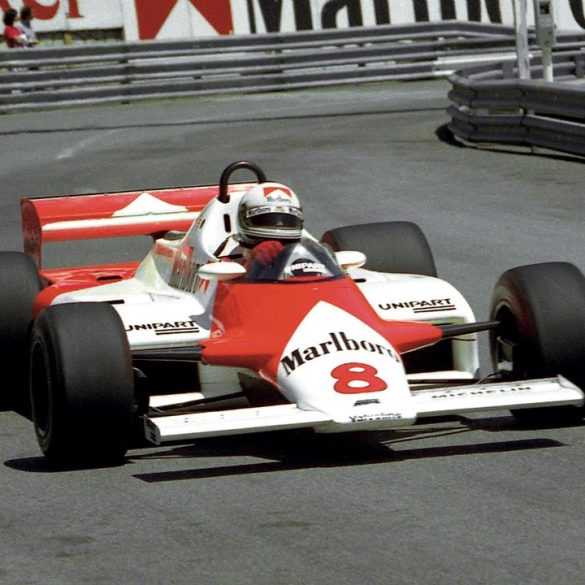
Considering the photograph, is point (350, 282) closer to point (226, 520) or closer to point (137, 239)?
point (226, 520)

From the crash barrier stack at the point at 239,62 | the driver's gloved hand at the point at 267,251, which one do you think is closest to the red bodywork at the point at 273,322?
the driver's gloved hand at the point at 267,251

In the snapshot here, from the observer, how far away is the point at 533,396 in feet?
22.4

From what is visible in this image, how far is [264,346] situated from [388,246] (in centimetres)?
244

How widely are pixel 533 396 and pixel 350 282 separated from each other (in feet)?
3.79

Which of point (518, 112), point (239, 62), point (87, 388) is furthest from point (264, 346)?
point (239, 62)

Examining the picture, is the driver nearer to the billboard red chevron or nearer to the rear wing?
the rear wing

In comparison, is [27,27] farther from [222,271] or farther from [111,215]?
[222,271]

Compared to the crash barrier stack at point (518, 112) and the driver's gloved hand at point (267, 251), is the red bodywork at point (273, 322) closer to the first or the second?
the driver's gloved hand at point (267, 251)

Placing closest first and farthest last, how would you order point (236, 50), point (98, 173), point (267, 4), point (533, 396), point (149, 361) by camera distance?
point (533, 396), point (149, 361), point (98, 173), point (236, 50), point (267, 4)

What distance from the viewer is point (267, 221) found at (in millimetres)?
7844

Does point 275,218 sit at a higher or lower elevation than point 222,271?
higher

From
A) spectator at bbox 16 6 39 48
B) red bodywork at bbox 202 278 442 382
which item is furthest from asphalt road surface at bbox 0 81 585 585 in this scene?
spectator at bbox 16 6 39 48

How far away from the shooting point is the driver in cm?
778

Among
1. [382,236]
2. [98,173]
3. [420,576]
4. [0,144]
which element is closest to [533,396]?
[420,576]
